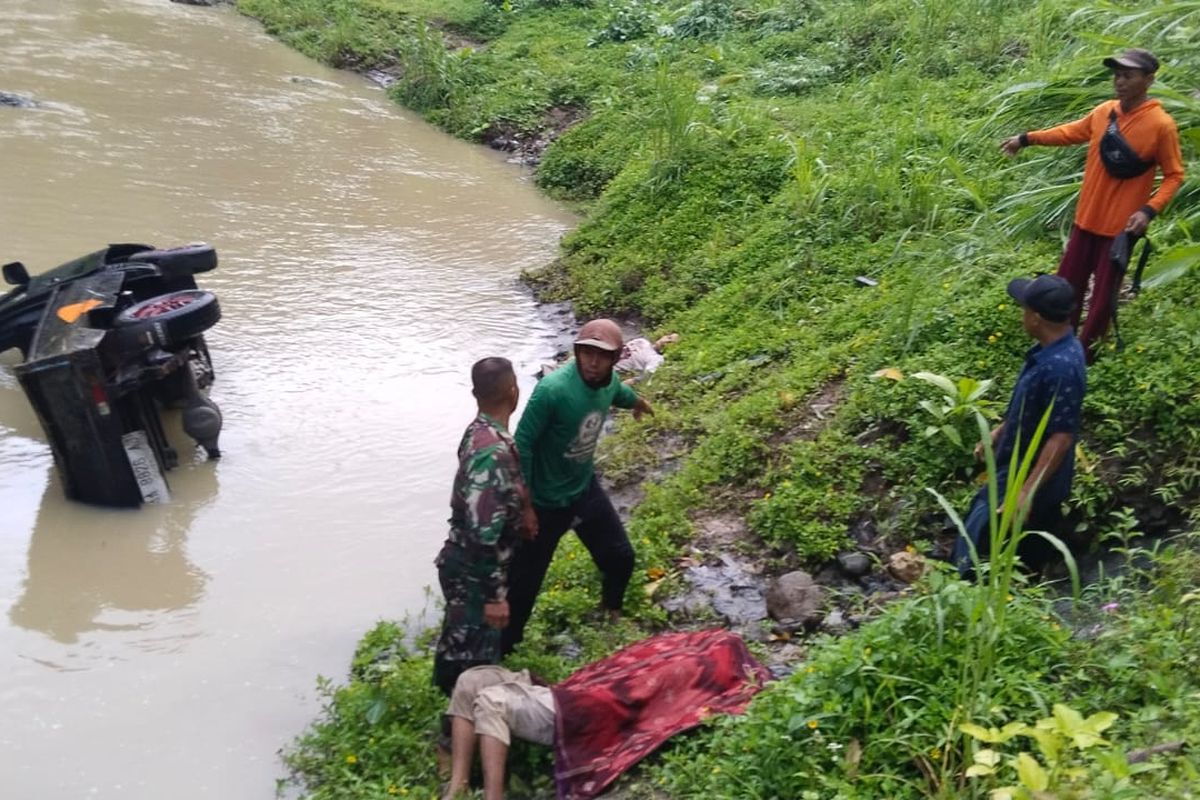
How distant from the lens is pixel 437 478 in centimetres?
688

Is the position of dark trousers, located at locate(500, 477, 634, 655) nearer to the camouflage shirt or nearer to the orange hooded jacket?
the camouflage shirt

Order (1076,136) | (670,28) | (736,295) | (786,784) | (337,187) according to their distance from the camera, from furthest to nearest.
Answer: (670,28), (337,187), (736,295), (1076,136), (786,784)

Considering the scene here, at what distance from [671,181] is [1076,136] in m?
5.74

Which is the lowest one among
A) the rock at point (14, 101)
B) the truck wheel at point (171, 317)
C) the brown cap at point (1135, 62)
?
the truck wheel at point (171, 317)

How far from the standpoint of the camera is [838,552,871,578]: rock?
16.7 ft

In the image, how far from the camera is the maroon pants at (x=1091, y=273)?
17.1 ft

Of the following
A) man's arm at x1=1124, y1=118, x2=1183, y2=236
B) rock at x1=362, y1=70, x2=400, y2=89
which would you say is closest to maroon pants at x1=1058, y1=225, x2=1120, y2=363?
man's arm at x1=1124, y1=118, x2=1183, y2=236

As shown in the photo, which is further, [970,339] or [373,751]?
[970,339]

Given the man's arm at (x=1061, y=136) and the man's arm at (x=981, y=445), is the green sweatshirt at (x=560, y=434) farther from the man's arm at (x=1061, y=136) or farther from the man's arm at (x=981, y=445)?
the man's arm at (x=1061, y=136)

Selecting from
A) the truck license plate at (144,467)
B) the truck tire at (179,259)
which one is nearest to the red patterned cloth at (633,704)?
the truck license plate at (144,467)

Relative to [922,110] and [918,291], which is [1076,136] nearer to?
[918,291]

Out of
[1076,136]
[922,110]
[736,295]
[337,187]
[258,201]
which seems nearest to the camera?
[1076,136]

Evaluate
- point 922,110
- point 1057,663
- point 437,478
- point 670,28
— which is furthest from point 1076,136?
point 670,28

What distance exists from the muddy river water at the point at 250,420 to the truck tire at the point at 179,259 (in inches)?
31.5
